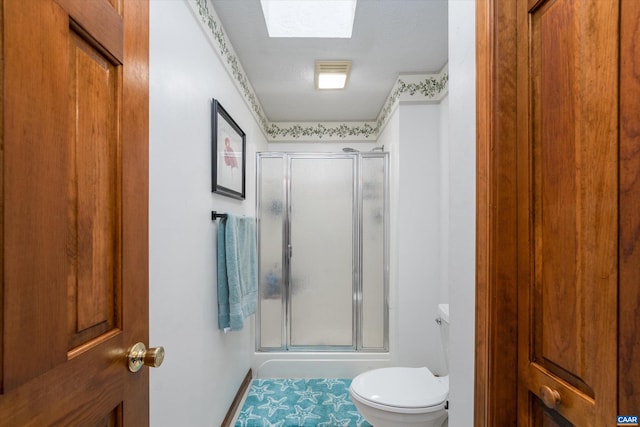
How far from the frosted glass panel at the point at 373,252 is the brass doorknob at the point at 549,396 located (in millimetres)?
2092

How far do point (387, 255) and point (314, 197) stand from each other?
80 centimetres

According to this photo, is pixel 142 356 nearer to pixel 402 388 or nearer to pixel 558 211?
pixel 558 211

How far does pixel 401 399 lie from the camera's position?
1482 millimetres

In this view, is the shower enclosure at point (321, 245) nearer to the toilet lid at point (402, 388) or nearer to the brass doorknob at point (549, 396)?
the toilet lid at point (402, 388)

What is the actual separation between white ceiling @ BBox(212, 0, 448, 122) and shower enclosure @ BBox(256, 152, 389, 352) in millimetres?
526

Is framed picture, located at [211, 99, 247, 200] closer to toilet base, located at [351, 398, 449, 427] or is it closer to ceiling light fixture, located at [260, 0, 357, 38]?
ceiling light fixture, located at [260, 0, 357, 38]

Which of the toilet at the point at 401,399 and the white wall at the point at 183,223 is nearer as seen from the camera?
the white wall at the point at 183,223

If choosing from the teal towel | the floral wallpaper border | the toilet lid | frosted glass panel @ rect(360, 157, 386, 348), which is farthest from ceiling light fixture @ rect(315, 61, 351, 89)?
the toilet lid

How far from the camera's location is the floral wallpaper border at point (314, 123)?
5.18 feet

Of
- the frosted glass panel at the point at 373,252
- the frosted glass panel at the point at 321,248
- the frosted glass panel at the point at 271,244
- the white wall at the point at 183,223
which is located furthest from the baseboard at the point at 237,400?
the frosted glass panel at the point at 373,252

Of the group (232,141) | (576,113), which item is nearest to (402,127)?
(232,141)

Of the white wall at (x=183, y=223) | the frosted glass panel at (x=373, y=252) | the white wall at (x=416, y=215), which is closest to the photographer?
the white wall at (x=183, y=223)

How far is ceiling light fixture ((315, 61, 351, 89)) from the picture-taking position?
7.08 ft

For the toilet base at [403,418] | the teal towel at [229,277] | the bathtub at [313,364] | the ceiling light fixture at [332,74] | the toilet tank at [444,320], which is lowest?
the bathtub at [313,364]
